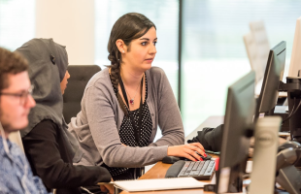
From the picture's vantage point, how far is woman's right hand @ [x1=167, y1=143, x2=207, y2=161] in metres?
2.04

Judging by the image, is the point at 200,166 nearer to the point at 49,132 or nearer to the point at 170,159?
the point at 170,159

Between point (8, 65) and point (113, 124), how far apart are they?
37.5 inches

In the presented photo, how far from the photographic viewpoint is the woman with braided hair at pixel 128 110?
2.13 metres

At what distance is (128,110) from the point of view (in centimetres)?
231

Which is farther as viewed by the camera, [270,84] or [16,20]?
[16,20]

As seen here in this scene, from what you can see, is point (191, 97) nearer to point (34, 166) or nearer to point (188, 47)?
point (188, 47)

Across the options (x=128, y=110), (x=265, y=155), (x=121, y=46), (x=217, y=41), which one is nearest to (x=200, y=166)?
(x=128, y=110)

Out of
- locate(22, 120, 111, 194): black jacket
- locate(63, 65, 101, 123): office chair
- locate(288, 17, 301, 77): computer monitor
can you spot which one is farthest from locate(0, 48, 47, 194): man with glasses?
locate(288, 17, 301, 77): computer monitor

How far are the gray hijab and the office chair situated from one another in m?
0.86

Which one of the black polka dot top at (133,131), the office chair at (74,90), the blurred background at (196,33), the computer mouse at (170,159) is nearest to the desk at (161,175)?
the computer mouse at (170,159)

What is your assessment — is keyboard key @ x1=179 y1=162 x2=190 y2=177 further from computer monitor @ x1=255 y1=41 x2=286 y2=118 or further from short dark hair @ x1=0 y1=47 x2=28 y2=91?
short dark hair @ x1=0 y1=47 x2=28 y2=91

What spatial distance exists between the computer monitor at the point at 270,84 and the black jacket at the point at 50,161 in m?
0.72

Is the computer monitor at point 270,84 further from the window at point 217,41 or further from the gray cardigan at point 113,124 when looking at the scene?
the window at point 217,41

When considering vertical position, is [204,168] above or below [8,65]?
below
